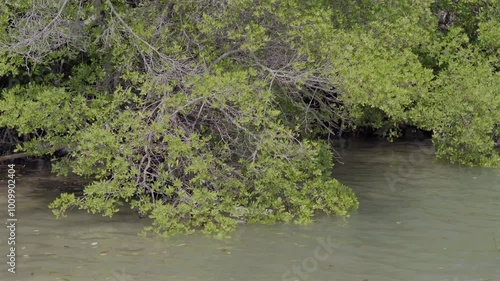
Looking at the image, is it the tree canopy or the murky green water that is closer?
the murky green water

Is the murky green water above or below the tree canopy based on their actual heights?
below

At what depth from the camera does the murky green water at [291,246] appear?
8.42m

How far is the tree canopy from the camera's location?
10023 mm

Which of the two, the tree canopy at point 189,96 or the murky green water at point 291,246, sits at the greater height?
the tree canopy at point 189,96

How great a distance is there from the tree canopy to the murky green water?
329 millimetres

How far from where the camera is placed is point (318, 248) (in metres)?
9.44

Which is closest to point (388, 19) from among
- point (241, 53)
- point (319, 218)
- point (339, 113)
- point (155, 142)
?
point (339, 113)

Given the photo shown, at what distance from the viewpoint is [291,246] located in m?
9.51

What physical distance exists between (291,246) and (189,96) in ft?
7.09

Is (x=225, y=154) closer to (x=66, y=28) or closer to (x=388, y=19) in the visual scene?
(x=66, y=28)

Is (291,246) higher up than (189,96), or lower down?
lower down

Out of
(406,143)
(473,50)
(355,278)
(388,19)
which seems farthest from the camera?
(406,143)

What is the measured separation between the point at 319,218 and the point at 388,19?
3.59m

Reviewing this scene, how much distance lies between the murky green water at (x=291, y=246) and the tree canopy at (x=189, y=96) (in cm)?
33
